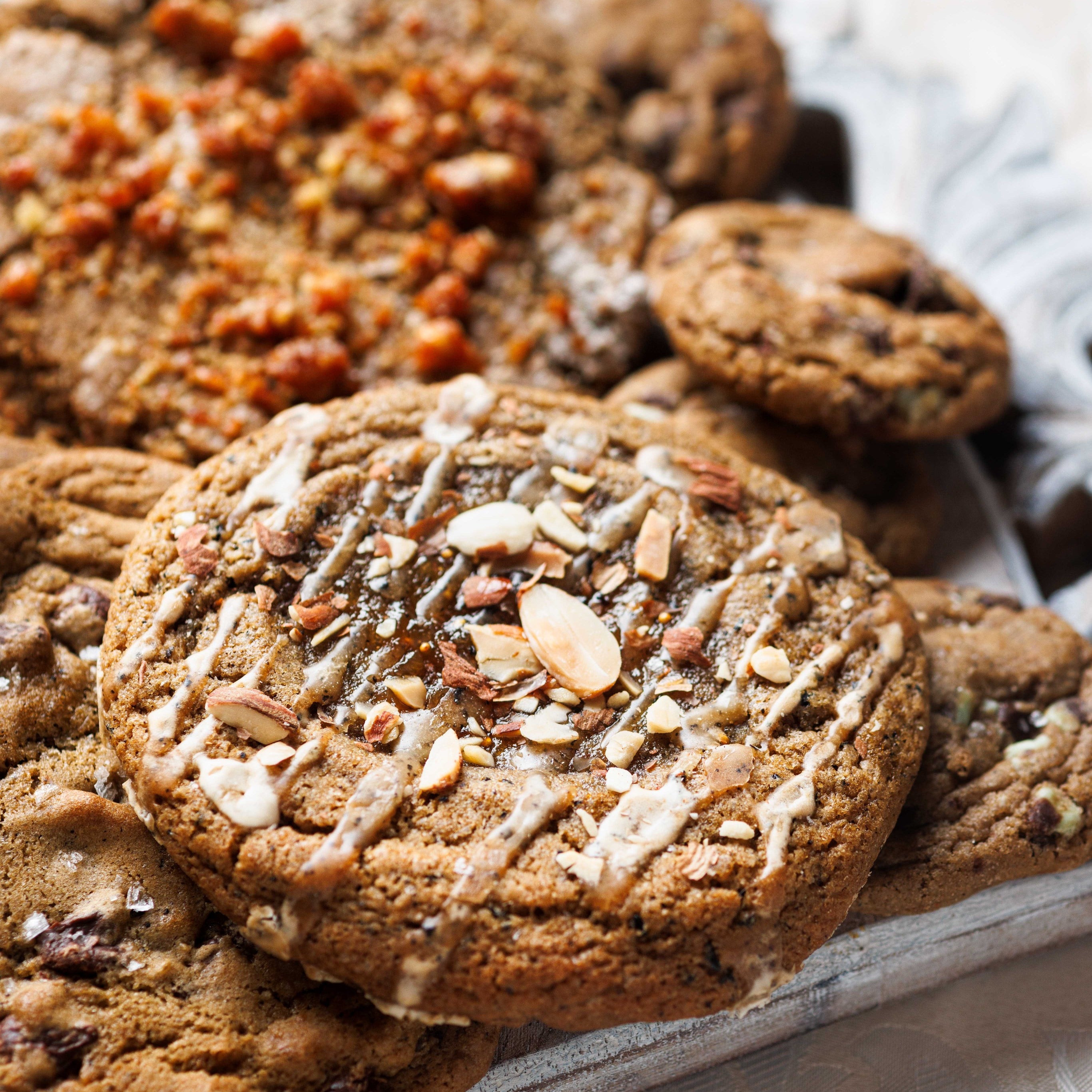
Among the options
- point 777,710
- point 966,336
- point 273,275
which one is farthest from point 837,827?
point 273,275

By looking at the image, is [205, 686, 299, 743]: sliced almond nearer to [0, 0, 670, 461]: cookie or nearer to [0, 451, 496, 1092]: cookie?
[0, 451, 496, 1092]: cookie

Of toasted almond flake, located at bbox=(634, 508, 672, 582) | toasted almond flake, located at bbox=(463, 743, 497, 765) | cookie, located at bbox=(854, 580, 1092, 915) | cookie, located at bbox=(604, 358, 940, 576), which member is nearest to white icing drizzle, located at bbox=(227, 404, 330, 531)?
toasted almond flake, located at bbox=(463, 743, 497, 765)

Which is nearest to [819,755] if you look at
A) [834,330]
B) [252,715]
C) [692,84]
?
[252,715]

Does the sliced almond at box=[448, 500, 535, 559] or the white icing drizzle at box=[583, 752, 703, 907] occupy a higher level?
the sliced almond at box=[448, 500, 535, 559]

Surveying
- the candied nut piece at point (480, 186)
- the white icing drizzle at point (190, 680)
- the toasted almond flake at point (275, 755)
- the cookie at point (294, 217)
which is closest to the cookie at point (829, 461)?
the cookie at point (294, 217)

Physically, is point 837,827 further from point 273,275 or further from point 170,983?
point 273,275

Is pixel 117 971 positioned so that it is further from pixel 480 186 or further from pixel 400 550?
pixel 480 186

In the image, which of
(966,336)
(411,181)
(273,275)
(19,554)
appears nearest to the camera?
(19,554)
